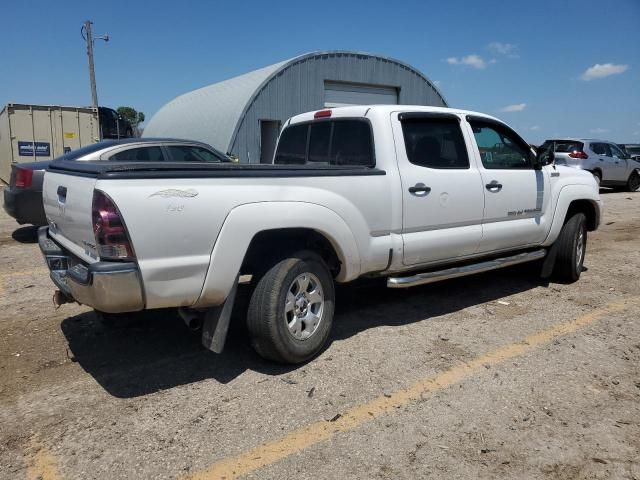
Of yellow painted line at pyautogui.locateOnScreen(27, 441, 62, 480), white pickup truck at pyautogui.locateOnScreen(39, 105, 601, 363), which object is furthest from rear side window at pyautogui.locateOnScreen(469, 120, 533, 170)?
yellow painted line at pyautogui.locateOnScreen(27, 441, 62, 480)

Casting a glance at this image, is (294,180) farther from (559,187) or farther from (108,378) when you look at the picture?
(559,187)

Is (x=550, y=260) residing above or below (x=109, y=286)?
below

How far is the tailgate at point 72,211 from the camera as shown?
316 cm

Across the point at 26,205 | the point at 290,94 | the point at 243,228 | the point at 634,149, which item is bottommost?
the point at 26,205

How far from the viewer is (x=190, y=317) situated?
11.4 feet

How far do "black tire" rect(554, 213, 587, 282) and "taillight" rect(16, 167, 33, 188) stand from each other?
7523mm

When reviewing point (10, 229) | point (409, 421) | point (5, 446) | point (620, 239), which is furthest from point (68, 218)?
point (620, 239)

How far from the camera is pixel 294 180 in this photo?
3.65 m

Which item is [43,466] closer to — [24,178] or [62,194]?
[62,194]

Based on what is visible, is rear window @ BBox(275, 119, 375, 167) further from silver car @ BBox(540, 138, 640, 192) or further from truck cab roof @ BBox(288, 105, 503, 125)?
silver car @ BBox(540, 138, 640, 192)

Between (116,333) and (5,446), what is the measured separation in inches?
64.6

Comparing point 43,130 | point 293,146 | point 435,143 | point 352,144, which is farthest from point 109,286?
point 43,130

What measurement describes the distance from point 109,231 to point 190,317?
2.70 feet

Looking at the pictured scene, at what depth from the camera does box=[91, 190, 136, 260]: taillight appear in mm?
2945
